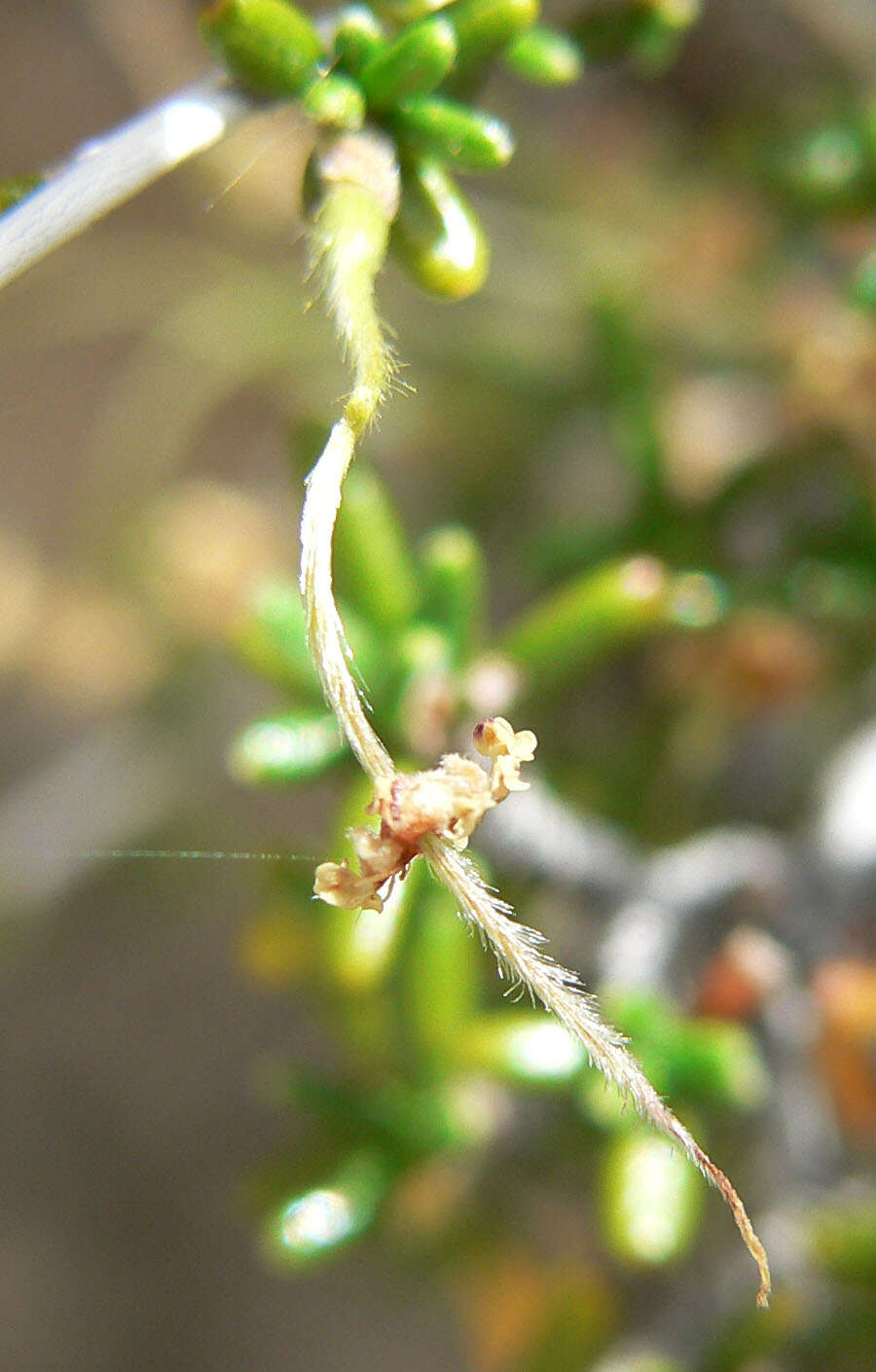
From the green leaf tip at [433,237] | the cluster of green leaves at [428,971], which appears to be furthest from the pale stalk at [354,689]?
the cluster of green leaves at [428,971]

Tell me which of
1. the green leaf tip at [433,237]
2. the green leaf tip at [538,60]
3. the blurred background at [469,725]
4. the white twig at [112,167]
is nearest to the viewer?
the white twig at [112,167]

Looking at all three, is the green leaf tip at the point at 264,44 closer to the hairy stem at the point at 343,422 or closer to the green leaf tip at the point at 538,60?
the hairy stem at the point at 343,422

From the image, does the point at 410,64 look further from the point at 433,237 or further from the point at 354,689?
the point at 354,689

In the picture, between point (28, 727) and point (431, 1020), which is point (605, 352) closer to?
point (431, 1020)

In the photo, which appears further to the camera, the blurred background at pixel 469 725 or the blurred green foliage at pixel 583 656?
the blurred background at pixel 469 725

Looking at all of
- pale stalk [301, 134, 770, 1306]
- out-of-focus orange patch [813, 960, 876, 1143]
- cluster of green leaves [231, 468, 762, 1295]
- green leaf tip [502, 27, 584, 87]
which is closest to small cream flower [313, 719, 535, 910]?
pale stalk [301, 134, 770, 1306]

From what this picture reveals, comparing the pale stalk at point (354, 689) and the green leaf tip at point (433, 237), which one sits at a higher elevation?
the green leaf tip at point (433, 237)

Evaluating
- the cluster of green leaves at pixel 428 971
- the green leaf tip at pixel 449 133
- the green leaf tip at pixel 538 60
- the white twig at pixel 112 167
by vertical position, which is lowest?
the cluster of green leaves at pixel 428 971

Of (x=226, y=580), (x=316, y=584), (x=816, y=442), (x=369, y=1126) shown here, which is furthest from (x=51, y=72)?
(x=316, y=584)
